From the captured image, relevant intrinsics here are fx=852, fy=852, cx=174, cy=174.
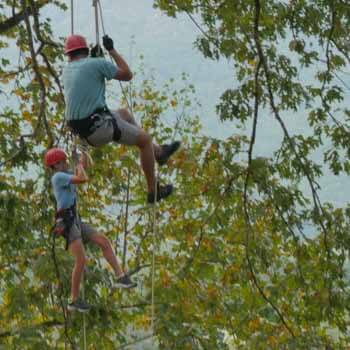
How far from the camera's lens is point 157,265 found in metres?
14.0

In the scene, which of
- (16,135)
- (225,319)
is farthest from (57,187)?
(225,319)

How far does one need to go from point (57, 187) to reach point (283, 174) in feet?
12.1

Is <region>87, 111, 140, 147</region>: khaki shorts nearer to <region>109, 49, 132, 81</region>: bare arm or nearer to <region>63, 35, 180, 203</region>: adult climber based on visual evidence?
<region>63, 35, 180, 203</region>: adult climber

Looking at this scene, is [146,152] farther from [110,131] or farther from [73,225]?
[73,225]

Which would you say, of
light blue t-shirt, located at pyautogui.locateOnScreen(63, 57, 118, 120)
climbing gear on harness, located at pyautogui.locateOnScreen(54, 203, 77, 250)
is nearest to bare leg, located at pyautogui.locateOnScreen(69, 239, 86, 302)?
climbing gear on harness, located at pyautogui.locateOnScreen(54, 203, 77, 250)

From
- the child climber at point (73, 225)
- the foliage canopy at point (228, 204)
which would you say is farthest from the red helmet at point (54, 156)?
the foliage canopy at point (228, 204)

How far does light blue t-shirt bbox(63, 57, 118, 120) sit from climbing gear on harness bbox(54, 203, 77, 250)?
704mm

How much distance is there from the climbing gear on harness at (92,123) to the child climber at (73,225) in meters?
0.19

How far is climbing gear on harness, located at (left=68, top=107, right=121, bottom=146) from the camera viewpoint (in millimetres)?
5527

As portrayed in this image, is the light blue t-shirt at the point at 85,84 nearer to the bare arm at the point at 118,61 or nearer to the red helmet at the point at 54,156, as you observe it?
the bare arm at the point at 118,61

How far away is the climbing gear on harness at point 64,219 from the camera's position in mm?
5914

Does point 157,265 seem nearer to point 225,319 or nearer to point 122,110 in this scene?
point 225,319

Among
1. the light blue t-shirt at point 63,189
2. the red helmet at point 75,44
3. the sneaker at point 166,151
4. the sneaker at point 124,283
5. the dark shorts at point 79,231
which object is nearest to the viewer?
the red helmet at point 75,44

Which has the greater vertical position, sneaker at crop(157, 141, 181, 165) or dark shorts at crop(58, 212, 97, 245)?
sneaker at crop(157, 141, 181, 165)
